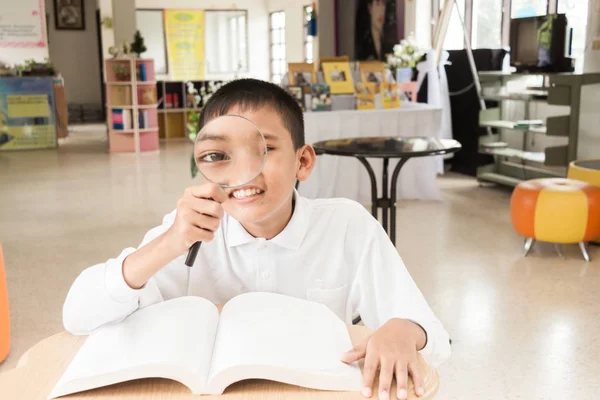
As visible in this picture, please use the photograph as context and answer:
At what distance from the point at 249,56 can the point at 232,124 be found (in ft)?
51.3

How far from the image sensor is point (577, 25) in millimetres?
6184

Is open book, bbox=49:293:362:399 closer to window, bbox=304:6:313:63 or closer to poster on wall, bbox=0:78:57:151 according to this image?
poster on wall, bbox=0:78:57:151

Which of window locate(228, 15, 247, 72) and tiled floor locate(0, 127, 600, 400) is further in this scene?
window locate(228, 15, 247, 72)

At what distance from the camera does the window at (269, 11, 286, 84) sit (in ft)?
50.5

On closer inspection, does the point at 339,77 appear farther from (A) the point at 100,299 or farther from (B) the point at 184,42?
(B) the point at 184,42

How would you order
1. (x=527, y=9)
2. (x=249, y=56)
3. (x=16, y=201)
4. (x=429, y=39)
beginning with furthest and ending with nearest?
(x=249, y=56) < (x=429, y=39) < (x=527, y=9) < (x=16, y=201)

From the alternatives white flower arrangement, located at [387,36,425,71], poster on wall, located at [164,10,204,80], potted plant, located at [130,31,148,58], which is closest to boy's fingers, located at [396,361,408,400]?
white flower arrangement, located at [387,36,425,71]

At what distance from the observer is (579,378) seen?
256 centimetres

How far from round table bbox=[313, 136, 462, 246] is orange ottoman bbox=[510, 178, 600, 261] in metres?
1.02

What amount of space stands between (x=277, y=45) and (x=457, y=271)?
12606 millimetres

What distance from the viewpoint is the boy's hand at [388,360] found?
0.84m

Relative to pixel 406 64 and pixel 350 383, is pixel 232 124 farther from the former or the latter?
pixel 406 64

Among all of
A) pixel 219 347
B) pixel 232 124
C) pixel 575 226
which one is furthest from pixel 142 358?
pixel 575 226

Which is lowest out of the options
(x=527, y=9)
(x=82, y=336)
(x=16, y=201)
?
(x=16, y=201)
